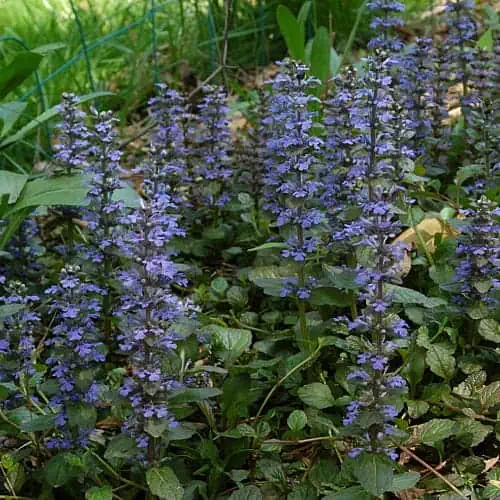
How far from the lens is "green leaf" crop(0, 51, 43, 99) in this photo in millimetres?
3652

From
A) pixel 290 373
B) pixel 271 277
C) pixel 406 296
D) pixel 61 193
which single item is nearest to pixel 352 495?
pixel 290 373

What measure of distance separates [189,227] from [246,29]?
100 inches

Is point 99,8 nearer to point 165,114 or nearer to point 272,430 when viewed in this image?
point 165,114

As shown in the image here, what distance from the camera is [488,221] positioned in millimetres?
2695

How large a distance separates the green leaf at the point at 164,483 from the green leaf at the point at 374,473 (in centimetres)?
45

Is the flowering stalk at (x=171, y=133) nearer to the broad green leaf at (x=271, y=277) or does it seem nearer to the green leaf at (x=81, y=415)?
the broad green leaf at (x=271, y=277)

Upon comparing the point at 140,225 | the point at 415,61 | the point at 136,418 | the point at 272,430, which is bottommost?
the point at 272,430

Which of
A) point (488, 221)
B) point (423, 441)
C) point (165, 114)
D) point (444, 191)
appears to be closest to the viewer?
point (423, 441)

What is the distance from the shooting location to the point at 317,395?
258 cm

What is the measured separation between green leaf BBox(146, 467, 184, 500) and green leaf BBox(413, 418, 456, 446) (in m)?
0.68

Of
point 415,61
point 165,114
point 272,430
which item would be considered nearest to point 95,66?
point 165,114

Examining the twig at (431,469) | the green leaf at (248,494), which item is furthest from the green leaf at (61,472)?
the twig at (431,469)

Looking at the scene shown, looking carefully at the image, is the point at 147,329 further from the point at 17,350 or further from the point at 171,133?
the point at 171,133

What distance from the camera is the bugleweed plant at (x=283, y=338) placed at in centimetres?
228
